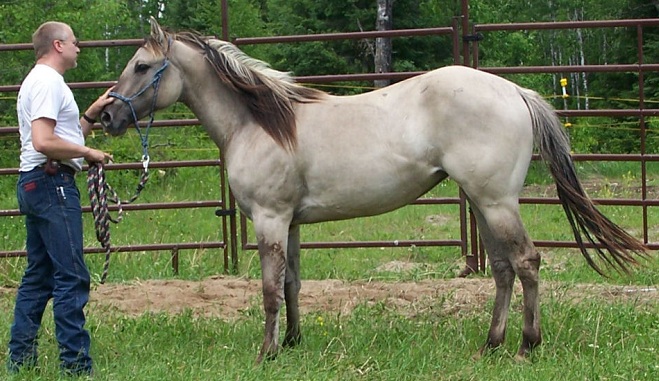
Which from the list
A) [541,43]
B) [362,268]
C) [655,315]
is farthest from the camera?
[541,43]

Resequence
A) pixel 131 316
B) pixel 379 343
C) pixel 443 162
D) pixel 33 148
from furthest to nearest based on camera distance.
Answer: pixel 131 316 < pixel 379 343 < pixel 443 162 < pixel 33 148

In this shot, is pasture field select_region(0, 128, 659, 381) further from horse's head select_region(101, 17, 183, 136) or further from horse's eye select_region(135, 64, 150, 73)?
horse's eye select_region(135, 64, 150, 73)

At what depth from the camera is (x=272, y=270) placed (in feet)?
17.1

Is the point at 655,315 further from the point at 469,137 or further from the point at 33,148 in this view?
the point at 33,148

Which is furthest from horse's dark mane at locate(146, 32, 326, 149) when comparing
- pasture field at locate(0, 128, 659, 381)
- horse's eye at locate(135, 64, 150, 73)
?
pasture field at locate(0, 128, 659, 381)

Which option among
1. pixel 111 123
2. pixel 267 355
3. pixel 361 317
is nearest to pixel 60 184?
pixel 111 123

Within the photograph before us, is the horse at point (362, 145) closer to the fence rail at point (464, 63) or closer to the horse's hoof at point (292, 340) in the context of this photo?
the horse's hoof at point (292, 340)

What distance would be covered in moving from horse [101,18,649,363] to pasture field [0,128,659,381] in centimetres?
33

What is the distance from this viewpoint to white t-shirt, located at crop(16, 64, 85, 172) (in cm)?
454

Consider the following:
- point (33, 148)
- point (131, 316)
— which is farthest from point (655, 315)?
point (33, 148)

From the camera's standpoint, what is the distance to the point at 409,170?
16.7 feet

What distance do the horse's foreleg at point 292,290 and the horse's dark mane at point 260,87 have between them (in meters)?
0.63

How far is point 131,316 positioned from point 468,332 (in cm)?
219

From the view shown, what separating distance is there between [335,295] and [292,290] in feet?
3.93
